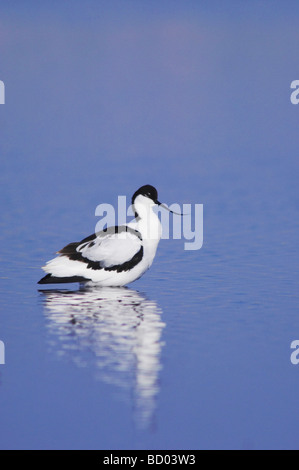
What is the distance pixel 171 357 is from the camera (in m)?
8.27

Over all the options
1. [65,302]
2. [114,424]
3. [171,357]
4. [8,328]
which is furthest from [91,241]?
[114,424]

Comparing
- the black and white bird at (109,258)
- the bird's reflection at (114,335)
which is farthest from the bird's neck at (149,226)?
the bird's reflection at (114,335)

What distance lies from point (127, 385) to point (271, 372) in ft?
4.50

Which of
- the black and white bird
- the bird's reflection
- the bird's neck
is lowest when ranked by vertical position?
the bird's reflection

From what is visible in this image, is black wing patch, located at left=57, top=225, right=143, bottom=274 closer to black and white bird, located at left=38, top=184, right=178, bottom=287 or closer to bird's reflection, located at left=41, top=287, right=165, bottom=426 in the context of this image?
black and white bird, located at left=38, top=184, right=178, bottom=287

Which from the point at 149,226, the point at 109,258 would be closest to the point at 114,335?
the point at 109,258

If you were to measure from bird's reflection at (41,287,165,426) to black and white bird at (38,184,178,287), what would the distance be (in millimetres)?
186

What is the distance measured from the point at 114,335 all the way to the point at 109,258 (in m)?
2.67

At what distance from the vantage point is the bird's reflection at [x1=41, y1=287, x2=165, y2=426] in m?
7.46

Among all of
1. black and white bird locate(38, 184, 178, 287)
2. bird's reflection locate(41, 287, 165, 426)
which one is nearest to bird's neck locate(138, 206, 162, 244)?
black and white bird locate(38, 184, 178, 287)

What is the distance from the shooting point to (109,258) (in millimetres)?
11594

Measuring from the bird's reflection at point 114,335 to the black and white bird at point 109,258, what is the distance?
186 mm
